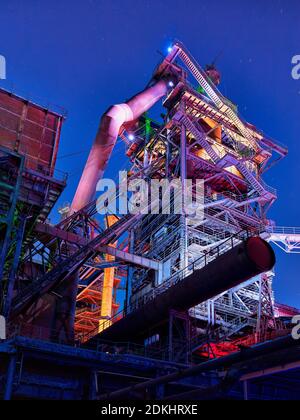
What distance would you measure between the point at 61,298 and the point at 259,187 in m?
20.9

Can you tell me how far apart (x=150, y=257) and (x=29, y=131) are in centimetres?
1592

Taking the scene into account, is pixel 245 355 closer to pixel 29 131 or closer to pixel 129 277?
pixel 29 131

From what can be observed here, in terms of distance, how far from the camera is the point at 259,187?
1598 inches

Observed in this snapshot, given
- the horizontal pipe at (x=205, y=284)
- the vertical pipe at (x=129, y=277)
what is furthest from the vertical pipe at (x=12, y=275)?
the vertical pipe at (x=129, y=277)

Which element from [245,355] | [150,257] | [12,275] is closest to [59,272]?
[12,275]

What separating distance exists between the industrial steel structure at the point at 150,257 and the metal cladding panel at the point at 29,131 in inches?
2.9

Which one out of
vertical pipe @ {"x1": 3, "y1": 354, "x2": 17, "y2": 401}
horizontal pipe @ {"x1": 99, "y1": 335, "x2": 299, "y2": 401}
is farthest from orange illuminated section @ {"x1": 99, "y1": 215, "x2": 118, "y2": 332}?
horizontal pipe @ {"x1": 99, "y1": 335, "x2": 299, "y2": 401}

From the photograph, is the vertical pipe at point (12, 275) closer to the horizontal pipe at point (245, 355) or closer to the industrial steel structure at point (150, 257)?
the industrial steel structure at point (150, 257)

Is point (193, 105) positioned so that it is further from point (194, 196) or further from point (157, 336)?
point (157, 336)

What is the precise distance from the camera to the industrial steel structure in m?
18.8

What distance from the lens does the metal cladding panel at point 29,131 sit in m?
26.5

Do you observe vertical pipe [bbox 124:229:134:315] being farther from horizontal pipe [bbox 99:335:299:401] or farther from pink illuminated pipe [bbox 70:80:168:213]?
horizontal pipe [bbox 99:335:299:401]
